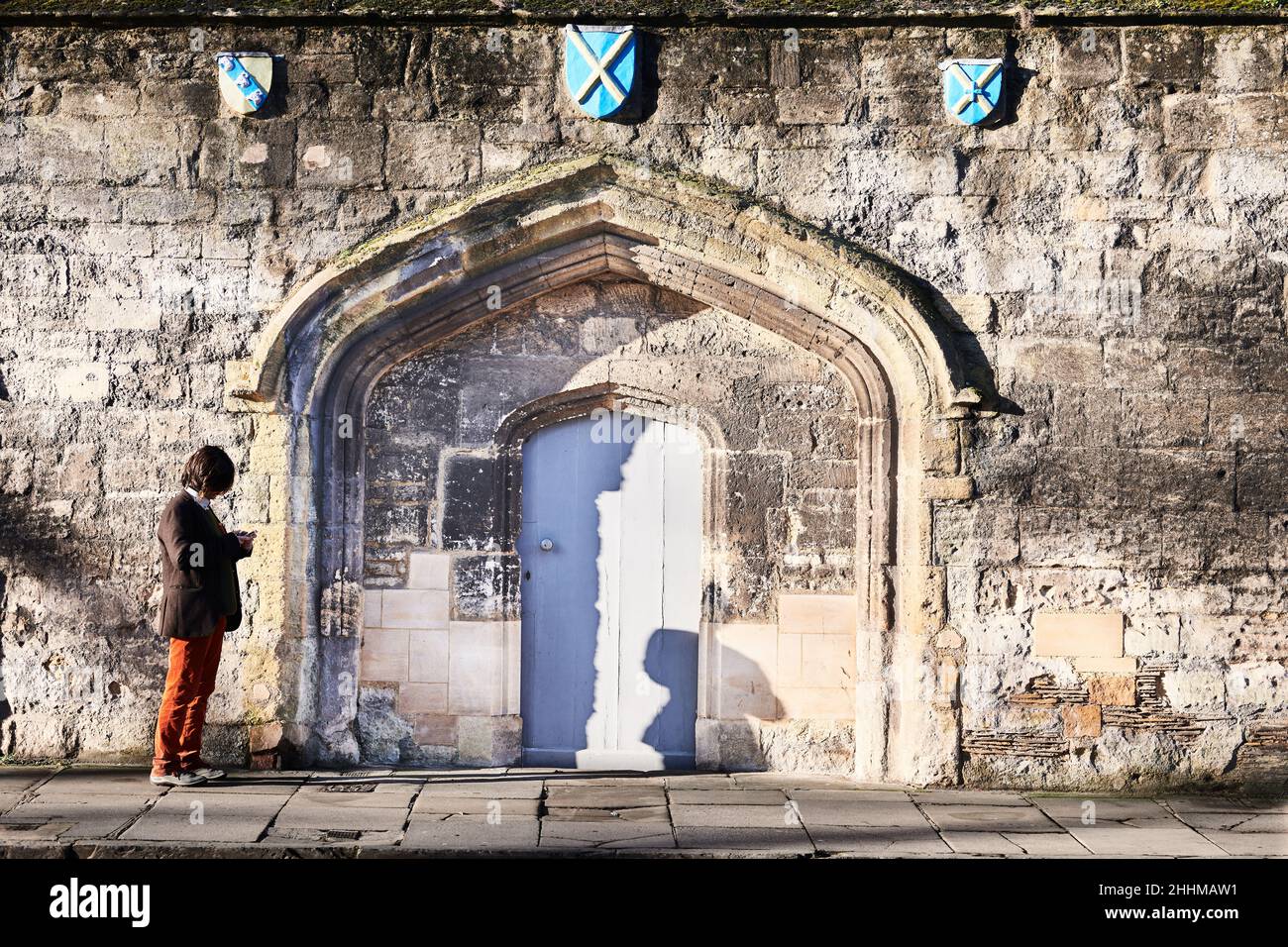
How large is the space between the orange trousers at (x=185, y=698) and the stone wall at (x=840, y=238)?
1.59 feet

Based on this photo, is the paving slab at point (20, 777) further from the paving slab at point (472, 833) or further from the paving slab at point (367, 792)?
the paving slab at point (472, 833)

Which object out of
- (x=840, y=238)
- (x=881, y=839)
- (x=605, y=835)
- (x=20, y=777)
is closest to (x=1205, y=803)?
(x=881, y=839)

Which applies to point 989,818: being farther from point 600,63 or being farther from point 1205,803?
point 600,63

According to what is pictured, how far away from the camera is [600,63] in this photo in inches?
256

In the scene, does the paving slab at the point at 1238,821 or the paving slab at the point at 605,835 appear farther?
the paving slab at the point at 1238,821

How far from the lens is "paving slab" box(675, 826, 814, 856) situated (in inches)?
206

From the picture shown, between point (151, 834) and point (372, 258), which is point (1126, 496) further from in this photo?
point (151, 834)

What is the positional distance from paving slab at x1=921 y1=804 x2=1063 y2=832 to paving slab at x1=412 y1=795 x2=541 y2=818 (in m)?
1.79

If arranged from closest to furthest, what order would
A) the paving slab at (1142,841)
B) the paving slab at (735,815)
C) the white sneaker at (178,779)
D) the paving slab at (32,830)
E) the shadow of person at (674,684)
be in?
1. the paving slab at (32,830)
2. the paving slab at (1142,841)
3. the paving slab at (735,815)
4. the white sneaker at (178,779)
5. the shadow of person at (674,684)

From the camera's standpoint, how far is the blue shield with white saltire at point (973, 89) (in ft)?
21.3

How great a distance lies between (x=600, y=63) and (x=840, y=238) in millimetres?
1461

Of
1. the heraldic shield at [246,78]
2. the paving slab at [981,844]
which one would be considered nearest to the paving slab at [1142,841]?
the paving slab at [981,844]

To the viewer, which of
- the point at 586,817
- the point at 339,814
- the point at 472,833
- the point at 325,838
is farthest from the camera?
the point at 586,817

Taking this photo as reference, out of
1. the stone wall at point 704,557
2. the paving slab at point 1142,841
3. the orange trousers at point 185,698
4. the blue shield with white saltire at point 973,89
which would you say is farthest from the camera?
the stone wall at point 704,557
